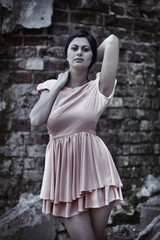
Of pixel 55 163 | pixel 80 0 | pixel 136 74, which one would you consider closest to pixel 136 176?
pixel 136 74

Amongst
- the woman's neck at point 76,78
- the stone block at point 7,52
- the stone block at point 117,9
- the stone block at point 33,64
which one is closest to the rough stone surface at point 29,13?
the stone block at point 7,52

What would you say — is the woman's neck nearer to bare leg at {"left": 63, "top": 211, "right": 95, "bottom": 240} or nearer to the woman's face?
the woman's face

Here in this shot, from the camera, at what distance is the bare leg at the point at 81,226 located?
2148 mm

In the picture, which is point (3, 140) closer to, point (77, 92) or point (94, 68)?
point (94, 68)

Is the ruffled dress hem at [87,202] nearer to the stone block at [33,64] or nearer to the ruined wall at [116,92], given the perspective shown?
the ruined wall at [116,92]

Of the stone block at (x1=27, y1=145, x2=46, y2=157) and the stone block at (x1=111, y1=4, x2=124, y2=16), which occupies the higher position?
the stone block at (x1=111, y1=4, x2=124, y2=16)

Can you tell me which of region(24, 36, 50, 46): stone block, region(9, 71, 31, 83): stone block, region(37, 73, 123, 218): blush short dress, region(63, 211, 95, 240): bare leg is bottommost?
region(63, 211, 95, 240): bare leg

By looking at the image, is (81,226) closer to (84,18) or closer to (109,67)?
(109,67)

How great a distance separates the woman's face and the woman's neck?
54 mm

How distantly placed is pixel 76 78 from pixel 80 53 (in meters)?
0.18

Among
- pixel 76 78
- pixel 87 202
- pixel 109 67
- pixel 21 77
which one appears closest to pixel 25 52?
pixel 21 77

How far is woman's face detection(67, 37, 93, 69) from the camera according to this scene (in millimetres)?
2352

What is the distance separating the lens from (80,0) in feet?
11.9

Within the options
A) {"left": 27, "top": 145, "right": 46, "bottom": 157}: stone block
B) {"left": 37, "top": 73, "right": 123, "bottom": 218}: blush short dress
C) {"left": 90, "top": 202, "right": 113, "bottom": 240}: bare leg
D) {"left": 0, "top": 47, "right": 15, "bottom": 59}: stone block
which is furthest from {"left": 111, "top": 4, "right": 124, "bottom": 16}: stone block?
{"left": 90, "top": 202, "right": 113, "bottom": 240}: bare leg
